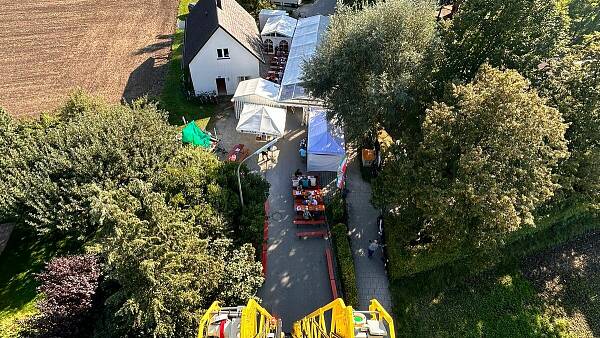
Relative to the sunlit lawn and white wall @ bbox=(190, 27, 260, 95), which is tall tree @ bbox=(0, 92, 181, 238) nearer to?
the sunlit lawn

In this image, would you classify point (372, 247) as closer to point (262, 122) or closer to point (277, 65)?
point (262, 122)

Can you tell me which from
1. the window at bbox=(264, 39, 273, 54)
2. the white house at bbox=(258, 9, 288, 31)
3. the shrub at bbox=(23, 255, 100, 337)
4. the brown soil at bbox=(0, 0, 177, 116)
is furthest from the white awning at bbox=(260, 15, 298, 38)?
the shrub at bbox=(23, 255, 100, 337)

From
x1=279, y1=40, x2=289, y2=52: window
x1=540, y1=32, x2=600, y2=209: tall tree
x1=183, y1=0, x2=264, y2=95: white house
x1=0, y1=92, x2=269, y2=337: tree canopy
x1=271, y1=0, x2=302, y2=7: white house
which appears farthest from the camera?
x1=271, y1=0, x2=302, y2=7: white house

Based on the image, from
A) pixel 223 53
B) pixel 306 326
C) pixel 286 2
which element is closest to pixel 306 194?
pixel 306 326

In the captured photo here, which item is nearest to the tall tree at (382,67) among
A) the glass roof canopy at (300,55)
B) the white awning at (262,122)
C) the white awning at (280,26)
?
the glass roof canopy at (300,55)

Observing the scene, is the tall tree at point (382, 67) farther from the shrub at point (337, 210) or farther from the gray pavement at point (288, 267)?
the gray pavement at point (288, 267)
